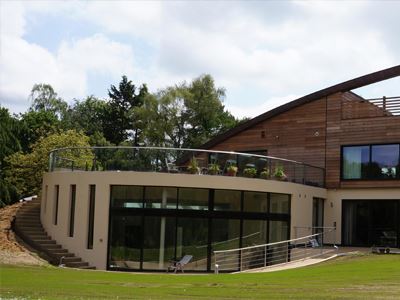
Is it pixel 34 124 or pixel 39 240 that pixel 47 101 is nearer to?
pixel 34 124

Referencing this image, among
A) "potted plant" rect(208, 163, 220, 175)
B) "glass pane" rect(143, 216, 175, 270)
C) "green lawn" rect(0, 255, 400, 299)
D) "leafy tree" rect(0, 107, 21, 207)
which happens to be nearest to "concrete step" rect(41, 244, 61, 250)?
"green lawn" rect(0, 255, 400, 299)

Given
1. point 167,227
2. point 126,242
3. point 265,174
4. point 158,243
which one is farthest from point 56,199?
point 265,174

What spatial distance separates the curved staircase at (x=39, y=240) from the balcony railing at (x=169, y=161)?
2.18 meters

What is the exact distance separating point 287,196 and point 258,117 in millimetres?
5902

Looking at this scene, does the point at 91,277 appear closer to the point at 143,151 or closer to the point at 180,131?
the point at 143,151

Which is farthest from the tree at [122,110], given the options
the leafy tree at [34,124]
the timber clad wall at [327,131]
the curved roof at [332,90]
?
the timber clad wall at [327,131]

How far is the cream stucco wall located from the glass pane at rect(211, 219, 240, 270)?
3.99 ft

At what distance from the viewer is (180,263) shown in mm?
20531

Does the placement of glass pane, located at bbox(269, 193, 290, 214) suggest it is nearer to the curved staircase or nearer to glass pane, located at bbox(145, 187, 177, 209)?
glass pane, located at bbox(145, 187, 177, 209)

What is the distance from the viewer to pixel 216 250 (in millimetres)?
20969

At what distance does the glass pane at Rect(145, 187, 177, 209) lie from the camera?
20828 mm

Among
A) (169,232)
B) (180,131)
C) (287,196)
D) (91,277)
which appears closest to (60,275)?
(91,277)

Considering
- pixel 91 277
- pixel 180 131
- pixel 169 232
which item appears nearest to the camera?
pixel 91 277

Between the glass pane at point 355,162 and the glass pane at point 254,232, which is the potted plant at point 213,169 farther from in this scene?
the glass pane at point 355,162
